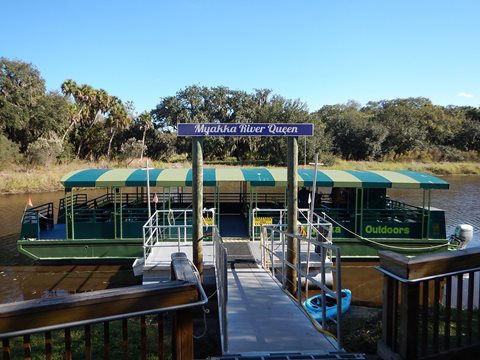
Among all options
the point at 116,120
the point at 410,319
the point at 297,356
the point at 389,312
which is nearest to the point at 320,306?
the point at 297,356

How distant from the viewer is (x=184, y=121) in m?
55.3

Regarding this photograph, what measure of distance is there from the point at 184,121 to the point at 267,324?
5069 centimetres

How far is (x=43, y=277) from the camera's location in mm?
13227

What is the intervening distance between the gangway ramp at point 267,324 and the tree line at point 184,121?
1378 inches

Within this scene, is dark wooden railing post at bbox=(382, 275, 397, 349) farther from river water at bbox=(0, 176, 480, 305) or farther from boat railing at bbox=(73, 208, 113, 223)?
boat railing at bbox=(73, 208, 113, 223)

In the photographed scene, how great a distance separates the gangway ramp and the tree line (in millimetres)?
35009

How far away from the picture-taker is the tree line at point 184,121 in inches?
1655

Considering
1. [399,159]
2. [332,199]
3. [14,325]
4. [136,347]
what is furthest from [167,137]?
[14,325]

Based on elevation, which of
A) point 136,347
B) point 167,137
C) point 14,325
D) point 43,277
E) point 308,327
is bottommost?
point 43,277

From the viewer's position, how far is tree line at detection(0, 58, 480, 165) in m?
42.0

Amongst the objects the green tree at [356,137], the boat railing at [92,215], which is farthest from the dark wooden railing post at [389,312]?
the green tree at [356,137]

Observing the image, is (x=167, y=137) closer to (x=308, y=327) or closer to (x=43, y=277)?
(x=43, y=277)

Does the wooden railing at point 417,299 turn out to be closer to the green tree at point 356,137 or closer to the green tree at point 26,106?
the green tree at point 26,106

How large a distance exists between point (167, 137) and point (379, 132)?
26.5 meters
